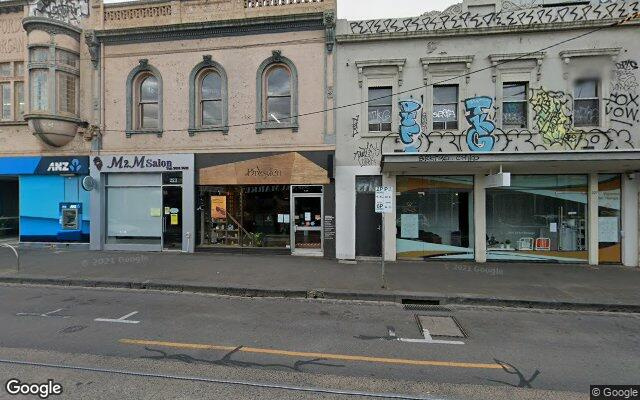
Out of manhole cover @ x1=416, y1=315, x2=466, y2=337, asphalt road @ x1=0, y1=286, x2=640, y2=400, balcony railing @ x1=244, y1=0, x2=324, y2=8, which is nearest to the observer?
asphalt road @ x1=0, y1=286, x2=640, y2=400

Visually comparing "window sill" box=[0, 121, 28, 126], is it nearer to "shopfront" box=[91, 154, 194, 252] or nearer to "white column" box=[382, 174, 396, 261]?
"shopfront" box=[91, 154, 194, 252]

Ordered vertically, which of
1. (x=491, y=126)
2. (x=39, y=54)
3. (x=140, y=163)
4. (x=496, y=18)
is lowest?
(x=140, y=163)

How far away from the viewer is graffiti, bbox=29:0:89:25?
46.2 feet

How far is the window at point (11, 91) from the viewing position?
1464 cm

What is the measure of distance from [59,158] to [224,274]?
31.7ft

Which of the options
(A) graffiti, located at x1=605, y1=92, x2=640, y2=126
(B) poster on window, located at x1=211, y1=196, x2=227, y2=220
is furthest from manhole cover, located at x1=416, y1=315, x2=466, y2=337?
(A) graffiti, located at x1=605, y1=92, x2=640, y2=126

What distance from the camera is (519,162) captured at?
1029cm

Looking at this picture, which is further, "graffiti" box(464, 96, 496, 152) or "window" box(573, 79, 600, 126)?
"graffiti" box(464, 96, 496, 152)

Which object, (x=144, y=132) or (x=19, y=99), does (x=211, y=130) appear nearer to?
(x=144, y=132)

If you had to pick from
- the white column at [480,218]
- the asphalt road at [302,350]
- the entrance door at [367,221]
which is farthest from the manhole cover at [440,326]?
the white column at [480,218]

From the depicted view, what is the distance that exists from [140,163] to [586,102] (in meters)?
15.7

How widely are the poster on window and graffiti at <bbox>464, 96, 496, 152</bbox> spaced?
8.99m

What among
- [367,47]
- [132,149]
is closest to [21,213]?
[132,149]

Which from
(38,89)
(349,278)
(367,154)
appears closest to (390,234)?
(367,154)
